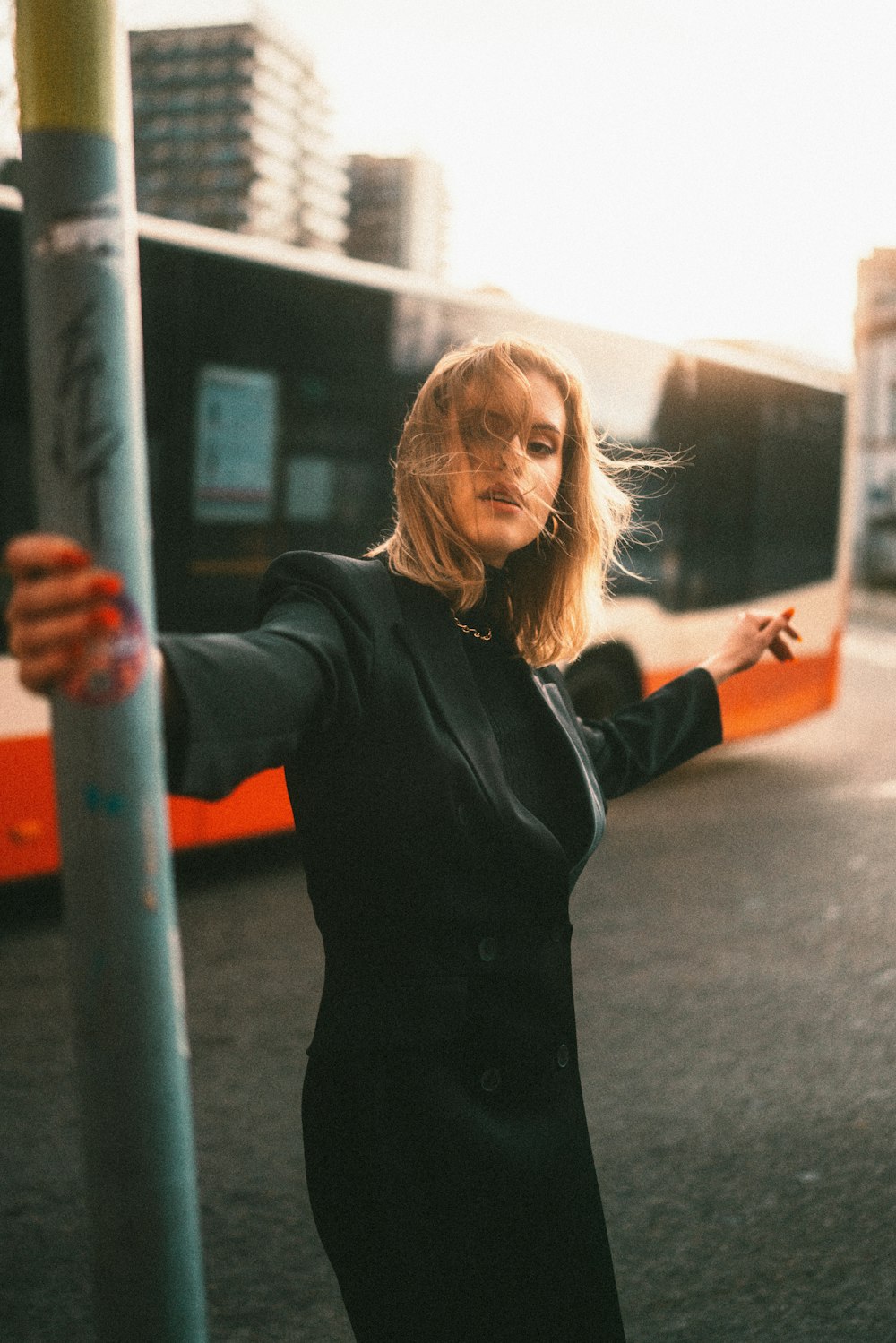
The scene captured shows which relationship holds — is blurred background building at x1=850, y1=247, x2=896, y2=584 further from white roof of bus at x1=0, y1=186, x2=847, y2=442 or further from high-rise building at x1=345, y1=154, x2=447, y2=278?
white roof of bus at x1=0, y1=186, x2=847, y2=442

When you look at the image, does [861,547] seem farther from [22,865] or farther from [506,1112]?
[506,1112]

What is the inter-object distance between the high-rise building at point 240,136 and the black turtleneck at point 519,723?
1277 centimetres

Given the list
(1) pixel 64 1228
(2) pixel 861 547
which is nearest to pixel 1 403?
(1) pixel 64 1228

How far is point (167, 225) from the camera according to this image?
6.07 m

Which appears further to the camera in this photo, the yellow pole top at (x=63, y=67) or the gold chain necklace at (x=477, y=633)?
the gold chain necklace at (x=477, y=633)

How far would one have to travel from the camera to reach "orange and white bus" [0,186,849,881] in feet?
18.4

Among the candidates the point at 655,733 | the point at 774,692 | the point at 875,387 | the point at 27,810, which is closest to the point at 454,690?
the point at 655,733

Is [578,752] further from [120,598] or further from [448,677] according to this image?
[120,598]

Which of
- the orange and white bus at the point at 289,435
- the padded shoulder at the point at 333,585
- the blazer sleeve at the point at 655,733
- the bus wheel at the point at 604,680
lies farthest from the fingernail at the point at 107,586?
the bus wheel at the point at 604,680

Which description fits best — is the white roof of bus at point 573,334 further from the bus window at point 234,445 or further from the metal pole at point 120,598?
the metal pole at point 120,598

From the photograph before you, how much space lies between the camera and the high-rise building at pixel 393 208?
99.4 ft

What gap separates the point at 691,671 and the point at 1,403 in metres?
3.99

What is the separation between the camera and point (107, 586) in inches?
42.4

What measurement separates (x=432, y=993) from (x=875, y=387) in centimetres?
5311
